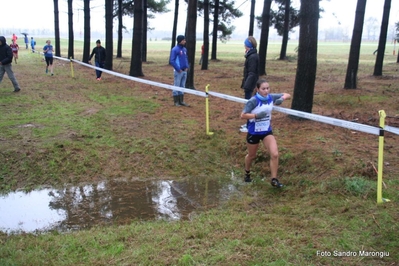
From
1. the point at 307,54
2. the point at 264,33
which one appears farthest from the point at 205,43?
the point at 307,54

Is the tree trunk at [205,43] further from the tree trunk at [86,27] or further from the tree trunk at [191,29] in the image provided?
the tree trunk at [191,29]

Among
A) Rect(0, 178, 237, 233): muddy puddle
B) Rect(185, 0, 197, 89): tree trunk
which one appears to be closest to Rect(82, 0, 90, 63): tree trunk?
Rect(185, 0, 197, 89): tree trunk

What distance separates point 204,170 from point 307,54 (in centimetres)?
377

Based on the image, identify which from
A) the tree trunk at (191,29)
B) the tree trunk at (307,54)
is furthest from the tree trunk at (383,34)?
the tree trunk at (307,54)

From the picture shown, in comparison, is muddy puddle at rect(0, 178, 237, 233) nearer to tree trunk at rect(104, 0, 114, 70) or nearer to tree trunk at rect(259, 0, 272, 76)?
tree trunk at rect(259, 0, 272, 76)

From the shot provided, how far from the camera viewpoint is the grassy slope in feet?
12.9

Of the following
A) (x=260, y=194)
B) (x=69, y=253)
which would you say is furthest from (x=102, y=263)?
(x=260, y=194)

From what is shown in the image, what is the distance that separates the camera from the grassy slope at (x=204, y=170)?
394 centimetres

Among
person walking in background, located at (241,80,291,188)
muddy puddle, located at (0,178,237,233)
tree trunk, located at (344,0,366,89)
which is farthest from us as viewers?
tree trunk, located at (344,0,366,89)

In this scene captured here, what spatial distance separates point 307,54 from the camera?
857 cm

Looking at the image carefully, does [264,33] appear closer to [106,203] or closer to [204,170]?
[204,170]

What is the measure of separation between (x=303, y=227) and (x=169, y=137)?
4.63 metres

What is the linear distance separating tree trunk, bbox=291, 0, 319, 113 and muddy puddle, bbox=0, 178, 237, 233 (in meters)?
3.38

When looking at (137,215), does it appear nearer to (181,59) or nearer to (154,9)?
(181,59)
